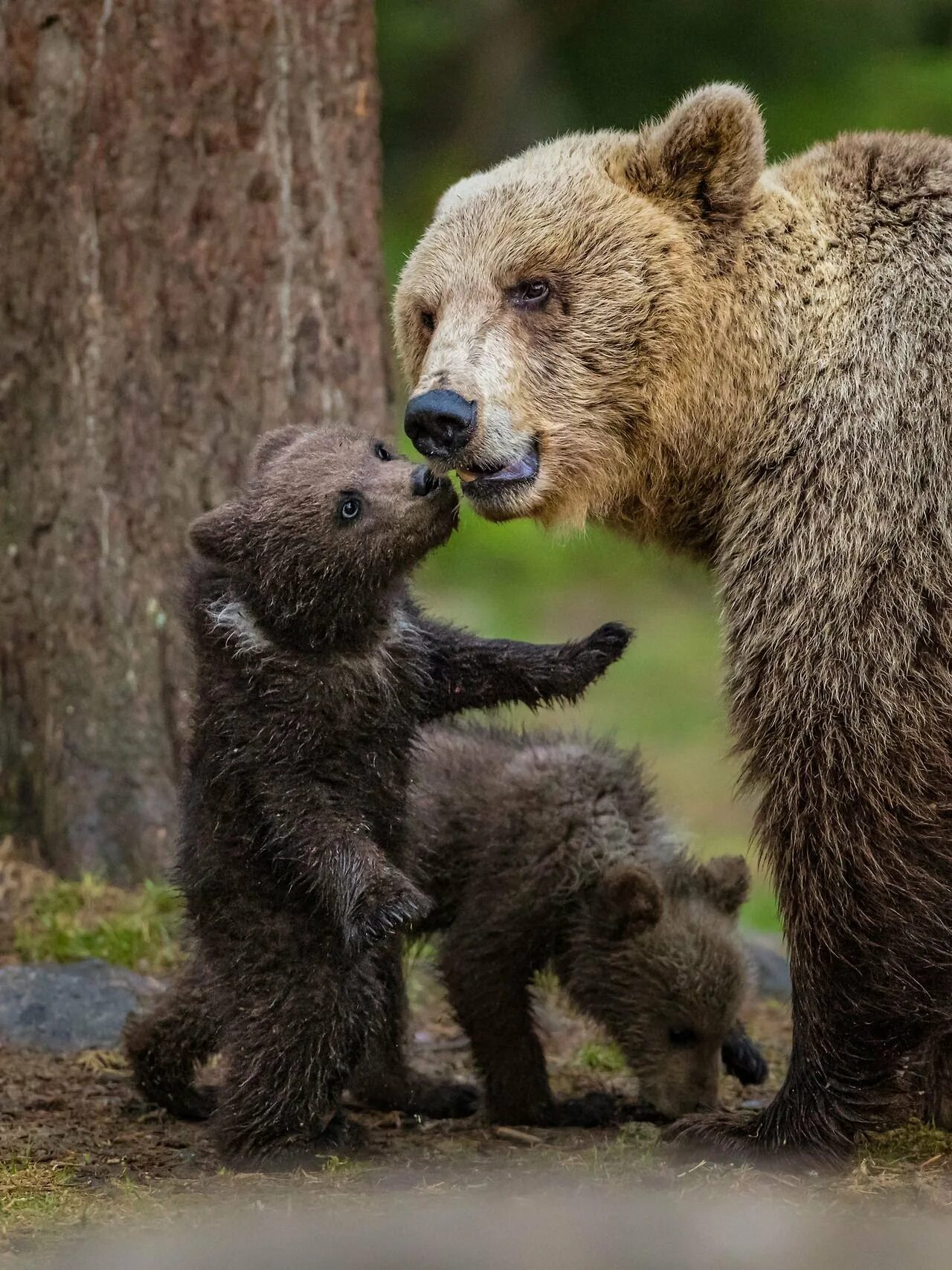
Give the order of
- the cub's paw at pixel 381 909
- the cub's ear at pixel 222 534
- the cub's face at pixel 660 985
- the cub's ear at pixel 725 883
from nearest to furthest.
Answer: the cub's paw at pixel 381 909 < the cub's ear at pixel 222 534 < the cub's face at pixel 660 985 < the cub's ear at pixel 725 883

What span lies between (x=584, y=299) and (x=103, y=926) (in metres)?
3.32

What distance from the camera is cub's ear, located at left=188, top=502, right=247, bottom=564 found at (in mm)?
5488

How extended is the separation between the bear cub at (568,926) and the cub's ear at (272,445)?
1187 millimetres

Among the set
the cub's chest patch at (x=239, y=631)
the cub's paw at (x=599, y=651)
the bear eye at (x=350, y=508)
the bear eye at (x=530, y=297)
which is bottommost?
the cub's paw at (x=599, y=651)

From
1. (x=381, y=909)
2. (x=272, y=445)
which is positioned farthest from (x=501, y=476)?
(x=381, y=909)

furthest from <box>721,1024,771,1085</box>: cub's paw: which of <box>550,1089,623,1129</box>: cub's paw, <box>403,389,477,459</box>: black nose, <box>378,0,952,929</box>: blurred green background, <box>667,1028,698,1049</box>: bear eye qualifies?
<box>378,0,952,929</box>: blurred green background

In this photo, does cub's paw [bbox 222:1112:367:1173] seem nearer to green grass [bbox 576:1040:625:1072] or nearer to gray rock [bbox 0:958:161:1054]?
gray rock [bbox 0:958:161:1054]

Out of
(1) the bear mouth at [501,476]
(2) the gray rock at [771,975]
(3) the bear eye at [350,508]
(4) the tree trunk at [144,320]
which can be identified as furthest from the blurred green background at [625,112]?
(3) the bear eye at [350,508]

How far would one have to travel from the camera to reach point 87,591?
760 centimetres

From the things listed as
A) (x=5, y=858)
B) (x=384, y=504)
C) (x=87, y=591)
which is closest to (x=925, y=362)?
(x=384, y=504)

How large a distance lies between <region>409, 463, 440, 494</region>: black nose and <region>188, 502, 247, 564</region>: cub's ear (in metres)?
0.51

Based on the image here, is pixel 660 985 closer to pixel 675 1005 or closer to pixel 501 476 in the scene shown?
pixel 675 1005

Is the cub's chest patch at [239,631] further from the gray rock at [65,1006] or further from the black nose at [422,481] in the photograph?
the gray rock at [65,1006]

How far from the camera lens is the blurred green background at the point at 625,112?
1300 centimetres
